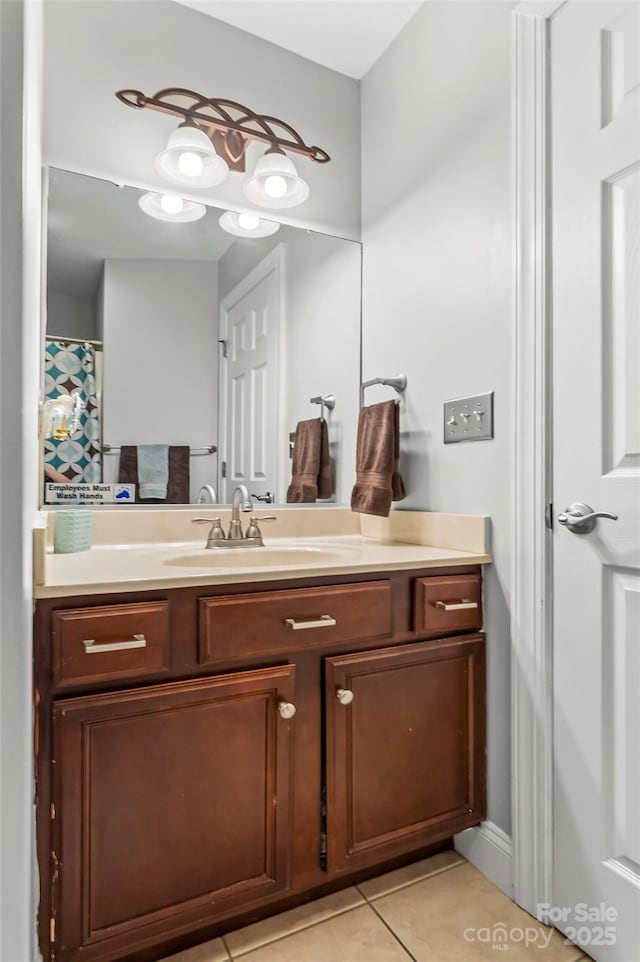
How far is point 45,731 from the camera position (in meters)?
0.94

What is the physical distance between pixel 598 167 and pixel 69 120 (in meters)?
1.38

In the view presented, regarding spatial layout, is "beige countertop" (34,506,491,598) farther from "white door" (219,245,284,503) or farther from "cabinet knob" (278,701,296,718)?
"cabinet knob" (278,701,296,718)

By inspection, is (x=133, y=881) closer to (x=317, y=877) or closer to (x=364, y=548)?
(x=317, y=877)

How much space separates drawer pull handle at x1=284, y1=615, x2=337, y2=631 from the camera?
116cm

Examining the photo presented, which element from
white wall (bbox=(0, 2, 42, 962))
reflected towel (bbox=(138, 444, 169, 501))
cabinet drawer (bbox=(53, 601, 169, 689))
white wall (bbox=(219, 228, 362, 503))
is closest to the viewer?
white wall (bbox=(0, 2, 42, 962))

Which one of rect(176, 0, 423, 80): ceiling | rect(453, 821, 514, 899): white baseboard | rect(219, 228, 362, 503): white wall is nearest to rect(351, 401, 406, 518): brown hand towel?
Answer: rect(219, 228, 362, 503): white wall

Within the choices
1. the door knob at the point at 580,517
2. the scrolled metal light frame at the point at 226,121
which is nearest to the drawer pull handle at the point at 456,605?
the door knob at the point at 580,517

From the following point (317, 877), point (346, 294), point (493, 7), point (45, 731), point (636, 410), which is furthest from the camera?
point (346, 294)

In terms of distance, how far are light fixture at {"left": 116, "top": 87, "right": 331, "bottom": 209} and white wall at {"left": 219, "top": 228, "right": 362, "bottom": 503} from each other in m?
0.15

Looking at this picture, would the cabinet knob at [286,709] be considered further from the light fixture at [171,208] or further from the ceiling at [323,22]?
the ceiling at [323,22]

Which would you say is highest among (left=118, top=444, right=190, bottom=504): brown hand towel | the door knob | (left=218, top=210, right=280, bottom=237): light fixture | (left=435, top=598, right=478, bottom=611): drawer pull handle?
(left=218, top=210, right=280, bottom=237): light fixture

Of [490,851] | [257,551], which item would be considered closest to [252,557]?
[257,551]

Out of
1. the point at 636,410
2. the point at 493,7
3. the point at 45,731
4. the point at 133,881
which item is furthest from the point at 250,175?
the point at 133,881

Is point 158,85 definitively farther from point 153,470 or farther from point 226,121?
point 153,470
